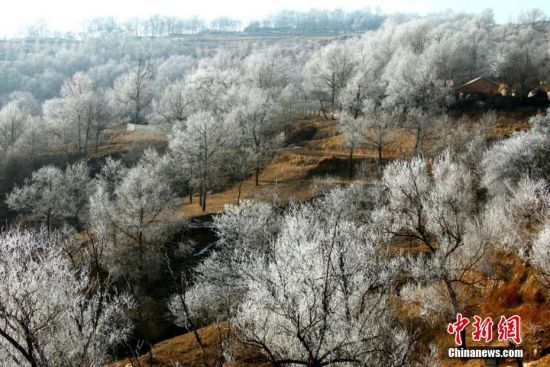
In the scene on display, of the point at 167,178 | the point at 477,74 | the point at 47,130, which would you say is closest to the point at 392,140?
the point at 167,178

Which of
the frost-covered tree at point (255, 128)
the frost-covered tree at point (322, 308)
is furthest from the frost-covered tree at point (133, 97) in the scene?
the frost-covered tree at point (322, 308)

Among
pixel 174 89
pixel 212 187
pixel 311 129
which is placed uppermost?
pixel 174 89

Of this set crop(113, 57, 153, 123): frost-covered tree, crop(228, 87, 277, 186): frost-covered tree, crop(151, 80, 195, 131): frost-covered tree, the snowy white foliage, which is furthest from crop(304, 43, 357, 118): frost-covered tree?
the snowy white foliage

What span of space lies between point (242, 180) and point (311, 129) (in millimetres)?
22196

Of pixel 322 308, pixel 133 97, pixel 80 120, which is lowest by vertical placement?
pixel 322 308

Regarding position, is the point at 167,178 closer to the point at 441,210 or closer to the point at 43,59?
the point at 441,210

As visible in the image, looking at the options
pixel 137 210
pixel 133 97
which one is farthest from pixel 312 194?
pixel 133 97

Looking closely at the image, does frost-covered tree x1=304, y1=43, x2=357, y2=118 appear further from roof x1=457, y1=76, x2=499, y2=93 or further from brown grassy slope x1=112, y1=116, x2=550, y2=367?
roof x1=457, y1=76, x2=499, y2=93

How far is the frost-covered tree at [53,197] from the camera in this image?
60.3 metres

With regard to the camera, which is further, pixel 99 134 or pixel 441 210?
pixel 99 134

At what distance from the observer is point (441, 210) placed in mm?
30438

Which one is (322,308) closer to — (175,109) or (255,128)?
(255,128)

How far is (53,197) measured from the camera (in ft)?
197

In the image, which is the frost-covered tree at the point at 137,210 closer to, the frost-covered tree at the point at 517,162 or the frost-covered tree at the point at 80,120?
the frost-covered tree at the point at 517,162
